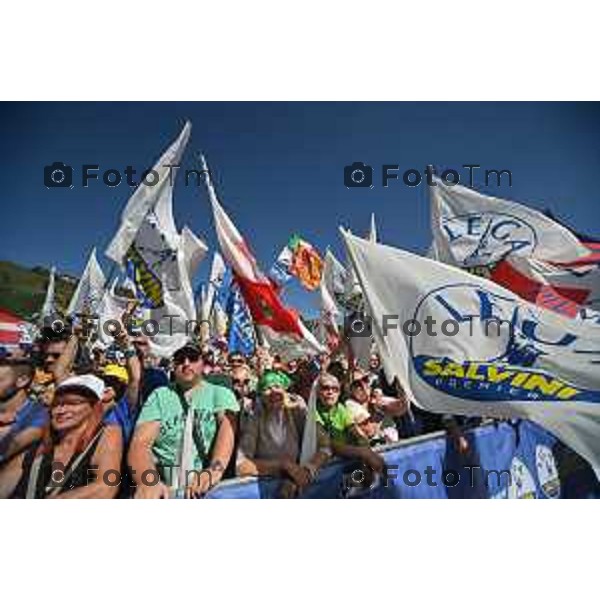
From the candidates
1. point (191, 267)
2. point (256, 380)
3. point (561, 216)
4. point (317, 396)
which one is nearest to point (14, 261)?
point (191, 267)

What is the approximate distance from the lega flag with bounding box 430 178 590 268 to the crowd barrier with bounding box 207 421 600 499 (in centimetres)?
107

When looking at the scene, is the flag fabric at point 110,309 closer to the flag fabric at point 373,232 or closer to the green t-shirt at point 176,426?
the green t-shirt at point 176,426

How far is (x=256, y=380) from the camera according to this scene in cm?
394

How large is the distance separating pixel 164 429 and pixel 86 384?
0.54 metres

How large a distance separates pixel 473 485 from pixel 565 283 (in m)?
1.38

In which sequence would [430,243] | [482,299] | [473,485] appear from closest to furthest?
[482,299] → [473,485] → [430,243]

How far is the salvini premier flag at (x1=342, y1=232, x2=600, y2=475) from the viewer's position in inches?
141

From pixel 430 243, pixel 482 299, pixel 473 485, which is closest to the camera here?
pixel 482 299

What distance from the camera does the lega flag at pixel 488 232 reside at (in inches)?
153

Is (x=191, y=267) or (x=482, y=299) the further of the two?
(x=191, y=267)

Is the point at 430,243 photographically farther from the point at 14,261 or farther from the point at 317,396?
the point at 14,261

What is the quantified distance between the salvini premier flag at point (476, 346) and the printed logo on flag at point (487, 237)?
0.53 m

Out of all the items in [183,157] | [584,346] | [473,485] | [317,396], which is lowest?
[473,485]

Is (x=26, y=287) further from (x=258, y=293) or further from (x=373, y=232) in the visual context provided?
(x=373, y=232)
